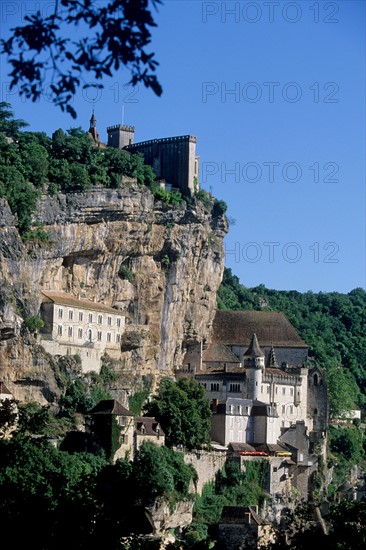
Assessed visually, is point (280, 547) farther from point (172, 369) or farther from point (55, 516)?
point (172, 369)

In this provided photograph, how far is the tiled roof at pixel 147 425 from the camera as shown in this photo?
2640 inches

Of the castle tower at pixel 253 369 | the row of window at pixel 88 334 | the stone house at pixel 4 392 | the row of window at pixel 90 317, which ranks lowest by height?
the stone house at pixel 4 392

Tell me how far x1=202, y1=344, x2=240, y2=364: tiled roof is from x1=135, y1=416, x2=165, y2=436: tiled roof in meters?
14.4

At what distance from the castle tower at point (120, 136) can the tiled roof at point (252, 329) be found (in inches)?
519

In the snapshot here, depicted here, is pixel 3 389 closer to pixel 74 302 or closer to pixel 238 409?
pixel 74 302

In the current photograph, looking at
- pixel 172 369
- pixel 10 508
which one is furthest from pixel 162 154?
pixel 10 508

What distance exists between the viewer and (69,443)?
207 ft

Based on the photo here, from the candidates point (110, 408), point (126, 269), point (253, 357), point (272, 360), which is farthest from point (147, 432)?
point (272, 360)

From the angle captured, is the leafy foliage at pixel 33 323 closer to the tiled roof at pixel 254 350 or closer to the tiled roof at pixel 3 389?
the tiled roof at pixel 3 389

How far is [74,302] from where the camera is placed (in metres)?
72.1

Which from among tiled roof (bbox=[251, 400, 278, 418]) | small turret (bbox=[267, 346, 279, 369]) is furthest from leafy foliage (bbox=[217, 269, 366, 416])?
tiled roof (bbox=[251, 400, 278, 418])

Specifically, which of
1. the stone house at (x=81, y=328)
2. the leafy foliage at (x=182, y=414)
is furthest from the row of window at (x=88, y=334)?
the leafy foliage at (x=182, y=414)

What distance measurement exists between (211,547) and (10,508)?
20.2m

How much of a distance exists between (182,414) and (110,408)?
23.7 feet
